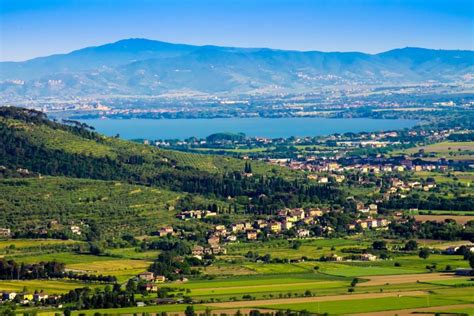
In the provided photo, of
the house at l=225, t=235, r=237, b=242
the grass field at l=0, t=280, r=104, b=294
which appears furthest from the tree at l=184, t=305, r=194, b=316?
the house at l=225, t=235, r=237, b=242

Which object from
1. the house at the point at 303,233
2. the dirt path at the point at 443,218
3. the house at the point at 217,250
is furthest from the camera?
the dirt path at the point at 443,218

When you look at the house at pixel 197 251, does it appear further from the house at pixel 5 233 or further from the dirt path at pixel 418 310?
the dirt path at pixel 418 310

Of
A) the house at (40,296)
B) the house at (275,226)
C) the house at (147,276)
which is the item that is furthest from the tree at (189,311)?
the house at (275,226)

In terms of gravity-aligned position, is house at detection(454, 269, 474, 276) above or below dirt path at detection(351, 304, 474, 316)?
below

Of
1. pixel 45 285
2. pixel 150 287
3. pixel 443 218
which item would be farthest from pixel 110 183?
pixel 150 287

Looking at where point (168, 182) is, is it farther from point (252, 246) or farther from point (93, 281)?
point (93, 281)

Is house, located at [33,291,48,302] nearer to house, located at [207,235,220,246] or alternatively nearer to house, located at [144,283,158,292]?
house, located at [144,283,158,292]

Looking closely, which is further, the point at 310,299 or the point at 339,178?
the point at 339,178

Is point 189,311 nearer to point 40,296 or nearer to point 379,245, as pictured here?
point 40,296
